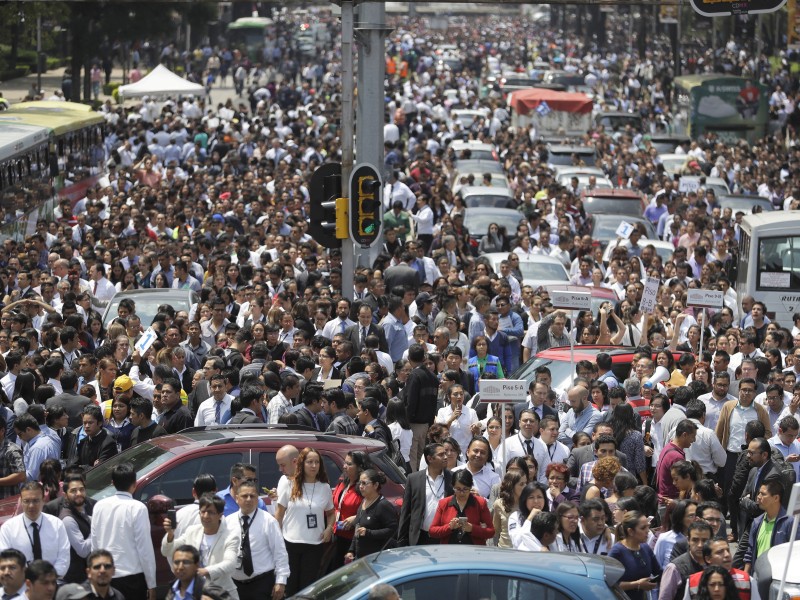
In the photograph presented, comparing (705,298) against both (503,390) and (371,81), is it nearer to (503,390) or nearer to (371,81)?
(371,81)

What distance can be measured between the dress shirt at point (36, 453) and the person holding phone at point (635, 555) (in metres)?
4.61

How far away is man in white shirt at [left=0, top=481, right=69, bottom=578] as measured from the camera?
31.8ft

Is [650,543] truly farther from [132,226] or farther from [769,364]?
[132,226]

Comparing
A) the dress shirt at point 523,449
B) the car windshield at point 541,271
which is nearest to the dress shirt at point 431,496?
the dress shirt at point 523,449

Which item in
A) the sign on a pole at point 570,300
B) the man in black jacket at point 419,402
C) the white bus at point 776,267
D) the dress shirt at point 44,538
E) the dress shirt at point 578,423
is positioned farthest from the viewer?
the white bus at point 776,267

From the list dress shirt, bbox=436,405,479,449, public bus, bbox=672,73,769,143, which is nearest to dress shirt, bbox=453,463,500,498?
dress shirt, bbox=436,405,479,449

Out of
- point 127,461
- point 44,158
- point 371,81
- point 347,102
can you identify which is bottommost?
point 127,461

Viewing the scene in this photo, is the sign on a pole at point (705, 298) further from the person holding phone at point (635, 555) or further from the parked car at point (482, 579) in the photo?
the parked car at point (482, 579)

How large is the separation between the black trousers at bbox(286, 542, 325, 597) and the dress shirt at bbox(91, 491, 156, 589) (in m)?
1.16

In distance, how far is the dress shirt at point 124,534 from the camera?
984cm

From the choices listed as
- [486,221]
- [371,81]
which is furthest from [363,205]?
[486,221]

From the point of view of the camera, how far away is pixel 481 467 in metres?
11.5

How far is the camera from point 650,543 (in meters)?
10.6

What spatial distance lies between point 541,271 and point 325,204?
6845mm
